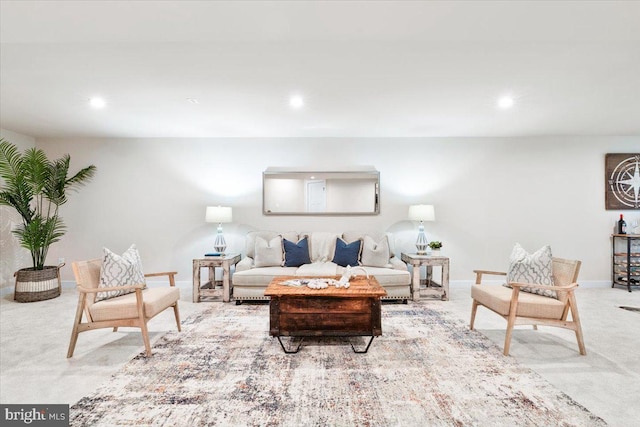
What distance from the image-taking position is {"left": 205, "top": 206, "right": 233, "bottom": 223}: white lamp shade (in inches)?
179

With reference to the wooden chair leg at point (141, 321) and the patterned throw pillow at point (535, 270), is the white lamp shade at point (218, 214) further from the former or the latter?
the patterned throw pillow at point (535, 270)

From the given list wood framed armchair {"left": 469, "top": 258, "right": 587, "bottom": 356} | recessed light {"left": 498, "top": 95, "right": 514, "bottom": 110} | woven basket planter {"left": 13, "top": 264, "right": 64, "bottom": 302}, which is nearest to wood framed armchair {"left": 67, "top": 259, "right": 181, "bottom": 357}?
woven basket planter {"left": 13, "top": 264, "right": 64, "bottom": 302}

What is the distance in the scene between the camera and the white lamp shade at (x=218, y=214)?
4.54 metres

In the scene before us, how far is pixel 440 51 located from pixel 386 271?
2670 millimetres

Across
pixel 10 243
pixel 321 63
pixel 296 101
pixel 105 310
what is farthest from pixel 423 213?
pixel 10 243

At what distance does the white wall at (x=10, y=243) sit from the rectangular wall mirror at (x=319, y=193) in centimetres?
377

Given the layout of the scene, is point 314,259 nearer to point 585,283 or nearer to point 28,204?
point 28,204

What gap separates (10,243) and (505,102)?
23.2ft

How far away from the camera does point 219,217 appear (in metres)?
4.55

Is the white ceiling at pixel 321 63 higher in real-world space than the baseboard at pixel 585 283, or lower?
higher

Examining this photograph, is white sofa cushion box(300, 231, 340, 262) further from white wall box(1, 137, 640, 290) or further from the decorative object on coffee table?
the decorative object on coffee table

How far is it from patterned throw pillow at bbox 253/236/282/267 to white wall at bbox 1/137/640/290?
0.64m

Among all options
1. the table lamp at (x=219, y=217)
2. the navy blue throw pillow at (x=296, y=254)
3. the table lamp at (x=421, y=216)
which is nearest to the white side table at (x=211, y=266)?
the table lamp at (x=219, y=217)

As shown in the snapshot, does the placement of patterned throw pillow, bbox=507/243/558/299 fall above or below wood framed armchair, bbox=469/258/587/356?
above
